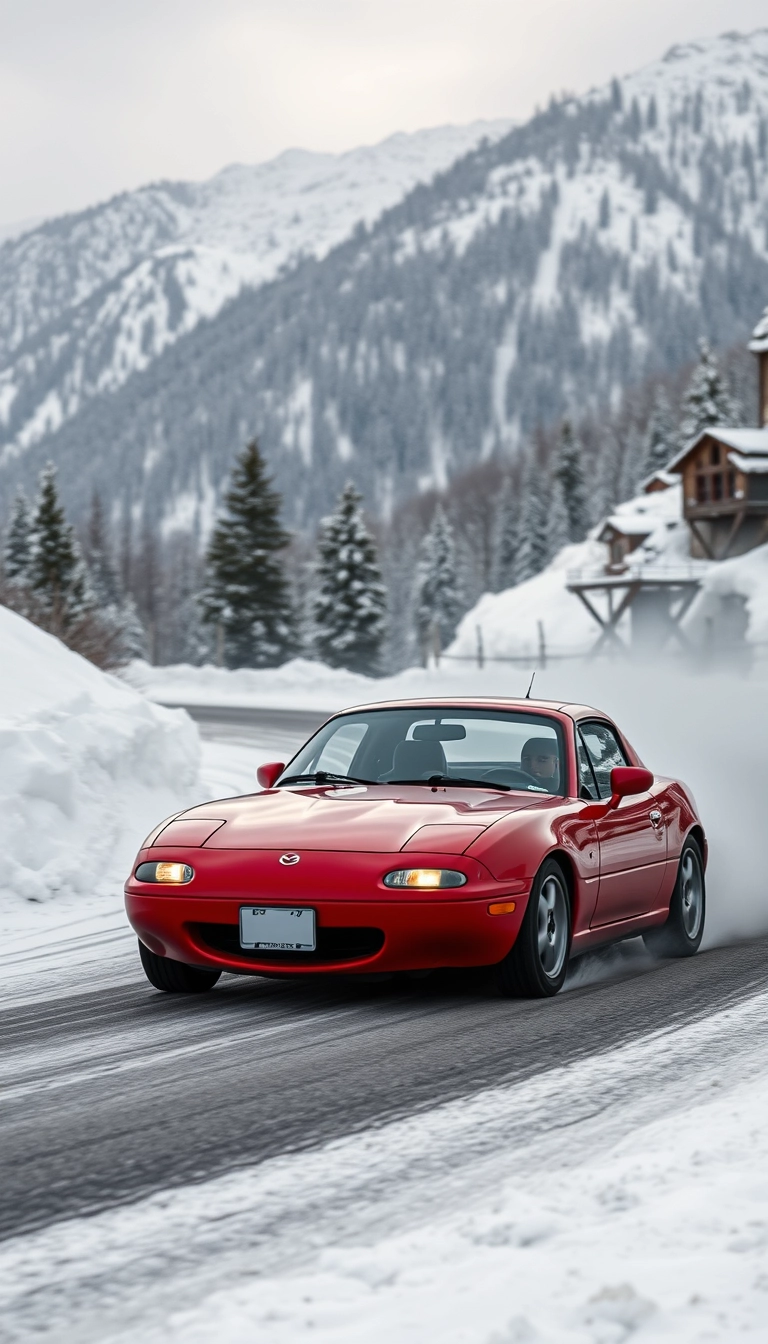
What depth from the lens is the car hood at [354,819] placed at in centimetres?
611

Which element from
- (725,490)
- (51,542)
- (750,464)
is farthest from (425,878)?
(725,490)

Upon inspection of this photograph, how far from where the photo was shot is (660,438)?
9581cm

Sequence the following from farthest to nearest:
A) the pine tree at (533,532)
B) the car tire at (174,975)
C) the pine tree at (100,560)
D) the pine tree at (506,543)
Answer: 1. the pine tree at (506,543)
2. the pine tree at (533,532)
3. the pine tree at (100,560)
4. the car tire at (174,975)

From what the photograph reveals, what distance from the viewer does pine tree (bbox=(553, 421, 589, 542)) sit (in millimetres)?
99000

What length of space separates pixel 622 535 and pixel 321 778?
7071 cm

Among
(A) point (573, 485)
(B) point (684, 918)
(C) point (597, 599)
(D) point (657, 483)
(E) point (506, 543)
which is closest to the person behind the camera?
(B) point (684, 918)

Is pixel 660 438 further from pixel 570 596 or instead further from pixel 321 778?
pixel 321 778

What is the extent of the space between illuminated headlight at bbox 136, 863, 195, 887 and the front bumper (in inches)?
1.8

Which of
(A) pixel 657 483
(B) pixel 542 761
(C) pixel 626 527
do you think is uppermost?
(A) pixel 657 483

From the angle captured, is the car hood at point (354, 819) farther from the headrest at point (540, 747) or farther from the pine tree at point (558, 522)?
the pine tree at point (558, 522)

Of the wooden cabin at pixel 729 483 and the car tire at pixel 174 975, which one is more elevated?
the wooden cabin at pixel 729 483

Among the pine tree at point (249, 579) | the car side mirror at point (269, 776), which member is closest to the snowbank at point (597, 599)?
the pine tree at point (249, 579)

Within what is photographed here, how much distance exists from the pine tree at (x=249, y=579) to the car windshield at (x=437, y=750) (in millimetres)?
52632

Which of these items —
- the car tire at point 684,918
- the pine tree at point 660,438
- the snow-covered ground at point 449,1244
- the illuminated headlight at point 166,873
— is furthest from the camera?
the pine tree at point 660,438
